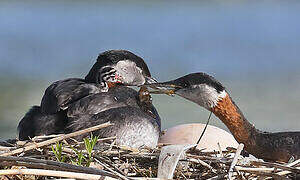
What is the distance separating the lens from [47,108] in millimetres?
5430

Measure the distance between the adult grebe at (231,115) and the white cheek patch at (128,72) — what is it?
90cm

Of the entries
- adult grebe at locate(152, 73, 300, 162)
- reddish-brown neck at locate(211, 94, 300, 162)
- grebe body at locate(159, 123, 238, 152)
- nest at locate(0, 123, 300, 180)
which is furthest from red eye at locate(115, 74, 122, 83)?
nest at locate(0, 123, 300, 180)

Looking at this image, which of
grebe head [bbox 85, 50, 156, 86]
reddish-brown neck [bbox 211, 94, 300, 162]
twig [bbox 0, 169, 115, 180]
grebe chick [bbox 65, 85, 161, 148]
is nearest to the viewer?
twig [bbox 0, 169, 115, 180]

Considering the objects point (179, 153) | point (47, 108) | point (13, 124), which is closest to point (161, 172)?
point (179, 153)

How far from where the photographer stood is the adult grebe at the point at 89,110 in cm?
513

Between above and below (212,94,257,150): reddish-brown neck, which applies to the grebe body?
below

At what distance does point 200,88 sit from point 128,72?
3.60ft

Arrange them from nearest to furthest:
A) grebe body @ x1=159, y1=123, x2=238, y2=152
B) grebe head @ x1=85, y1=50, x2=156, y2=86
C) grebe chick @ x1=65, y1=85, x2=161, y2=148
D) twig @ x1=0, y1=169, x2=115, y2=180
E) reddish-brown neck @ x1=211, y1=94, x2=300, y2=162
→ 1. twig @ x1=0, y1=169, x2=115, y2=180
2. reddish-brown neck @ x1=211, y1=94, x2=300, y2=162
3. grebe chick @ x1=65, y1=85, x2=161, y2=148
4. grebe body @ x1=159, y1=123, x2=238, y2=152
5. grebe head @ x1=85, y1=50, x2=156, y2=86

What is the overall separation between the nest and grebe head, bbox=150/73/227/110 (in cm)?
86

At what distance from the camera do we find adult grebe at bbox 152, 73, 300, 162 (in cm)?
505

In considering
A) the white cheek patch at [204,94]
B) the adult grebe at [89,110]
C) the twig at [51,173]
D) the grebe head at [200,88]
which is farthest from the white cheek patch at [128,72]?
the twig at [51,173]

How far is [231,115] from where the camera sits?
205 inches

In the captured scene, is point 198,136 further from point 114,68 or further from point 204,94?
point 114,68

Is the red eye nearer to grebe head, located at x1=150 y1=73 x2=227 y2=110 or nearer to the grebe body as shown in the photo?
the grebe body
